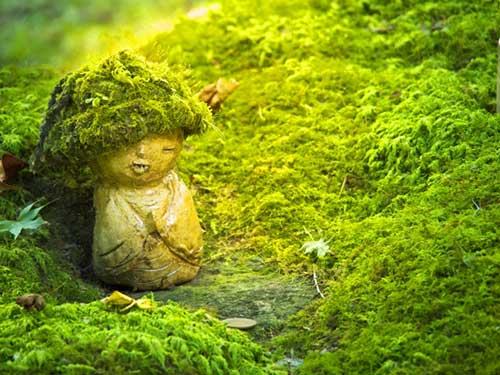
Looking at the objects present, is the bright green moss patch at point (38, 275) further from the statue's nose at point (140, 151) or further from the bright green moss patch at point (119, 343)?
the statue's nose at point (140, 151)

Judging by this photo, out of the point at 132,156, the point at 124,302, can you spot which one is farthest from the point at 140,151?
the point at 124,302

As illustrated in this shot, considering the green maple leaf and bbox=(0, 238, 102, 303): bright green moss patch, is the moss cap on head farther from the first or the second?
bbox=(0, 238, 102, 303): bright green moss patch

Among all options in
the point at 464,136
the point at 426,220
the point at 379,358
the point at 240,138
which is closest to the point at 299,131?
the point at 240,138

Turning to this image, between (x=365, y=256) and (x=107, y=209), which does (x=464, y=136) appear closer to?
(x=365, y=256)

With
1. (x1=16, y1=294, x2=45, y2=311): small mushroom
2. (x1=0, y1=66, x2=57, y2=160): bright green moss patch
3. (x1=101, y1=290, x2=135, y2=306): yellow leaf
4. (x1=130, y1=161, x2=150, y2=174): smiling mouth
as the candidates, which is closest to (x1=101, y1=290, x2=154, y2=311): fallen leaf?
(x1=101, y1=290, x2=135, y2=306): yellow leaf

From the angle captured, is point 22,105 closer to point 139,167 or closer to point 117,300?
point 139,167
